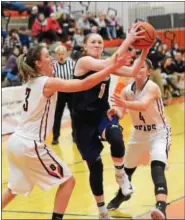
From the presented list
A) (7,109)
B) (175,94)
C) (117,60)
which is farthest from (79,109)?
(175,94)

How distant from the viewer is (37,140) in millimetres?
4484

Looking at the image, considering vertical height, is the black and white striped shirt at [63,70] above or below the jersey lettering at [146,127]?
above

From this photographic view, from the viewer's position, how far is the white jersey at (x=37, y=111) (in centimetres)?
442

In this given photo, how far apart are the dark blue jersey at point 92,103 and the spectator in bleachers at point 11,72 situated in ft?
22.8

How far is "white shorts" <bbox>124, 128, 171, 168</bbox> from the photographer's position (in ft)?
16.3

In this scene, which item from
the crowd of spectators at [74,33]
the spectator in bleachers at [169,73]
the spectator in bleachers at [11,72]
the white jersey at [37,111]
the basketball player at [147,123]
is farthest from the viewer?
the spectator in bleachers at [169,73]

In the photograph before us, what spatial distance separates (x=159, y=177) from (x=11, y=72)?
8.09m

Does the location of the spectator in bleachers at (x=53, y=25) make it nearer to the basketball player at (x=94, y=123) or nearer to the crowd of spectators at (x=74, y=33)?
the crowd of spectators at (x=74, y=33)

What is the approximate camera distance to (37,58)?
4.55 metres

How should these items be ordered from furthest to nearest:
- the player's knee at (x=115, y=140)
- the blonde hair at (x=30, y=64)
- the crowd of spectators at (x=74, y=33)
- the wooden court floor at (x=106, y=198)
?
the crowd of spectators at (x=74, y=33)
the wooden court floor at (x=106, y=198)
the player's knee at (x=115, y=140)
the blonde hair at (x=30, y=64)

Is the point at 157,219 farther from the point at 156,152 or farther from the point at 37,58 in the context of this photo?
the point at 37,58

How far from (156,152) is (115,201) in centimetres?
106

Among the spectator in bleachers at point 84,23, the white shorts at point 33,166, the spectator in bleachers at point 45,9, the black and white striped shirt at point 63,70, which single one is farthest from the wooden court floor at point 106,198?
the spectator in bleachers at point 84,23

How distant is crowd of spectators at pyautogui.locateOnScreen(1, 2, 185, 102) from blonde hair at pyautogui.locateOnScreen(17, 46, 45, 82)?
348 inches
